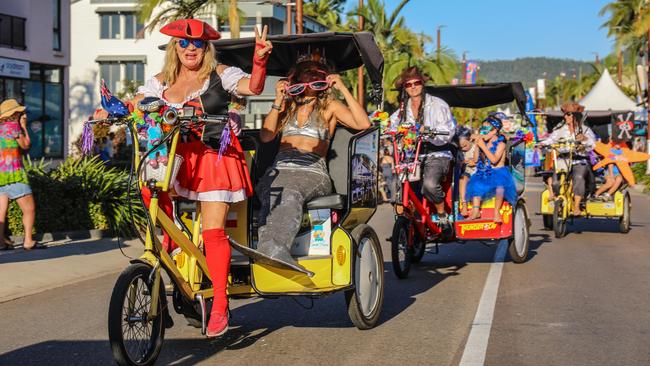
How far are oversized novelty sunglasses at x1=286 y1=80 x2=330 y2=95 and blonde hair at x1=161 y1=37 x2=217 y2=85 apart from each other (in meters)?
0.99

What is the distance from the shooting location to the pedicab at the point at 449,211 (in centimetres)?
1077

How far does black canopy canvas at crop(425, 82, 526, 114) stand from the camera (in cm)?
1278

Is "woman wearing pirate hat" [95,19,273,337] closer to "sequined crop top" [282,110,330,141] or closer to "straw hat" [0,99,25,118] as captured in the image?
"sequined crop top" [282,110,330,141]

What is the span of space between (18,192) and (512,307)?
666cm

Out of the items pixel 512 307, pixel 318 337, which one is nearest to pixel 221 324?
pixel 318 337

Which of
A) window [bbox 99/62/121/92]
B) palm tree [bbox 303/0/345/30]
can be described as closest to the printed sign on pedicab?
palm tree [bbox 303/0/345/30]

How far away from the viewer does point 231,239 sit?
6672 millimetres

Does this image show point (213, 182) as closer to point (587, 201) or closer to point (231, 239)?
point (231, 239)

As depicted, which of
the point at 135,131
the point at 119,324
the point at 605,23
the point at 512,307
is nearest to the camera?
the point at 119,324

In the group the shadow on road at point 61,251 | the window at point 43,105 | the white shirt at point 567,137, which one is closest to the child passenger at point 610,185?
the white shirt at point 567,137

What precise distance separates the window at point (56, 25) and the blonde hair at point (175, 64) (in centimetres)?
2823

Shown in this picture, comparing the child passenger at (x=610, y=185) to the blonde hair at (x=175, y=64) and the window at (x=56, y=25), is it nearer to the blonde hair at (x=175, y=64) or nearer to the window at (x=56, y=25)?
the blonde hair at (x=175, y=64)

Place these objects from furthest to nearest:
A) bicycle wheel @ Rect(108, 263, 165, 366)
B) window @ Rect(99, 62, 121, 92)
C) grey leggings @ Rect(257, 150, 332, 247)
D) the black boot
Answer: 1. window @ Rect(99, 62, 121, 92)
2. grey leggings @ Rect(257, 150, 332, 247)
3. the black boot
4. bicycle wheel @ Rect(108, 263, 165, 366)

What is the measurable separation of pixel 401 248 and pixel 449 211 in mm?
1221
